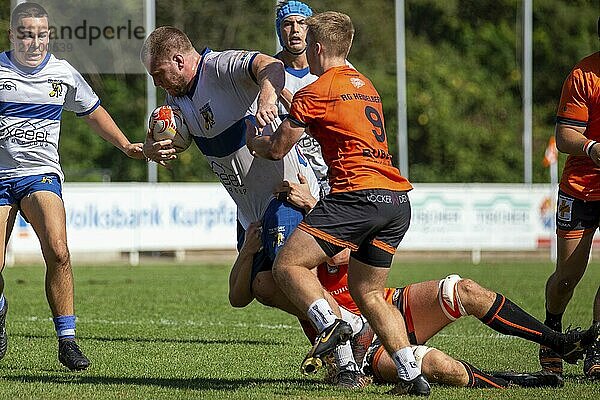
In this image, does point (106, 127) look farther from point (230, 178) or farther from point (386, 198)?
point (386, 198)

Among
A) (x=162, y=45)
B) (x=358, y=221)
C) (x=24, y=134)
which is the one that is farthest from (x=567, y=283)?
(x=24, y=134)

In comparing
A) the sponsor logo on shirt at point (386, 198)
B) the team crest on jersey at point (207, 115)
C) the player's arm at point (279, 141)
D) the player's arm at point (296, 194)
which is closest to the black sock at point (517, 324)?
the sponsor logo on shirt at point (386, 198)

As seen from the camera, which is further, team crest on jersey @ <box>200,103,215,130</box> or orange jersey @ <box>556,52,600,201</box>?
orange jersey @ <box>556,52,600,201</box>

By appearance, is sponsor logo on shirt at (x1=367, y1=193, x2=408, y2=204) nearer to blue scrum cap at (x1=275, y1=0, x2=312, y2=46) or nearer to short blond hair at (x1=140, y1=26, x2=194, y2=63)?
short blond hair at (x1=140, y1=26, x2=194, y2=63)

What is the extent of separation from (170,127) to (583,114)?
109 inches

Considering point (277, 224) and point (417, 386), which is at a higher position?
point (277, 224)

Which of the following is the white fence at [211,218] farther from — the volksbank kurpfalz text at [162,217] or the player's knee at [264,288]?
the player's knee at [264,288]

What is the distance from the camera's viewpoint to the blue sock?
24.4ft

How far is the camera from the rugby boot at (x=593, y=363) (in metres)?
6.98

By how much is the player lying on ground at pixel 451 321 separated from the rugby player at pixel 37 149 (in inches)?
79.6

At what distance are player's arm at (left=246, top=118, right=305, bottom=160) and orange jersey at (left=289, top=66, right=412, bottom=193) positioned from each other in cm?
4

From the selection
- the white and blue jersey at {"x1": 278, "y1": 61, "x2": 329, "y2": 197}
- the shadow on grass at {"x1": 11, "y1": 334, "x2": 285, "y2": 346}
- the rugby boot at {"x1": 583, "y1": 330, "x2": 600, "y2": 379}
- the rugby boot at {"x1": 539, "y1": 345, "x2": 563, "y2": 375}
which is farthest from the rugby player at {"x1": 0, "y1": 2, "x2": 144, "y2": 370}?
the rugby boot at {"x1": 583, "y1": 330, "x2": 600, "y2": 379}

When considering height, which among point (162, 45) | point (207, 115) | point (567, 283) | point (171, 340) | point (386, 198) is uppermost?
point (162, 45)

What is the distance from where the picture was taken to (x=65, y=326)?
7457 millimetres
